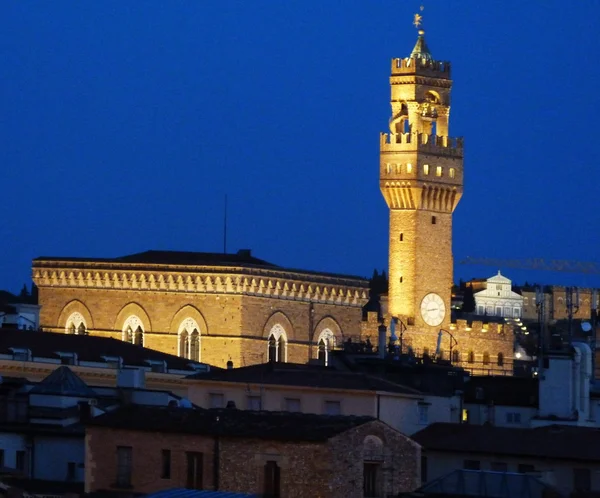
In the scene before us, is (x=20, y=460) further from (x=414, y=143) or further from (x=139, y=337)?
(x=414, y=143)

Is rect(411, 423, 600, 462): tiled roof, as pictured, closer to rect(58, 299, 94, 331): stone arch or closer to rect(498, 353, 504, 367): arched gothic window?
rect(58, 299, 94, 331): stone arch

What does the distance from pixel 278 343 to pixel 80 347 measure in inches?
919

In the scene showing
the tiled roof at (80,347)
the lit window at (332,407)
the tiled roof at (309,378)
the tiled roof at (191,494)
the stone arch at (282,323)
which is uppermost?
the stone arch at (282,323)

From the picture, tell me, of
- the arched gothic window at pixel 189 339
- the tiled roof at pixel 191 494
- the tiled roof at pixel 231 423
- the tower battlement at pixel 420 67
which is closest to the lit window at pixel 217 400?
the tiled roof at pixel 231 423

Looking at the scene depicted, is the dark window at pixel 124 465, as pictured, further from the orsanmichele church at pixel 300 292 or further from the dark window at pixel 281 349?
the dark window at pixel 281 349

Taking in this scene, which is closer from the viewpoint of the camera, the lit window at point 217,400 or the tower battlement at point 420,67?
the lit window at point 217,400

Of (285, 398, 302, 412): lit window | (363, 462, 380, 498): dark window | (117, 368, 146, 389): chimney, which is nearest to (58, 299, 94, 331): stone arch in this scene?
(117, 368, 146, 389): chimney

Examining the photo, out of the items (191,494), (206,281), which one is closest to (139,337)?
(206,281)

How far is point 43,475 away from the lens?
67188 millimetres

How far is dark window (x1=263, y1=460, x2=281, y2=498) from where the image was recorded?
60.5m

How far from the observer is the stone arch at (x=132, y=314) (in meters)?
136

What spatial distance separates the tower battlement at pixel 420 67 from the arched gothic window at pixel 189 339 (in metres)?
26.7

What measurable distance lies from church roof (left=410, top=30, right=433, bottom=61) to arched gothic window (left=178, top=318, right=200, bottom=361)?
94.9ft

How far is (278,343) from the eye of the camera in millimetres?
136250
